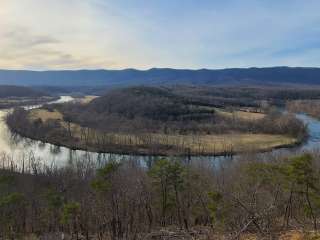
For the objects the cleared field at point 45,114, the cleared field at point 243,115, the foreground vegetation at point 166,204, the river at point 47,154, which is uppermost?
the foreground vegetation at point 166,204

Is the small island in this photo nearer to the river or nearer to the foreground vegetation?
the river

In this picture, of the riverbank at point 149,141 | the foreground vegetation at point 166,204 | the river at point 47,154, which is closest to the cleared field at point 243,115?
the riverbank at point 149,141

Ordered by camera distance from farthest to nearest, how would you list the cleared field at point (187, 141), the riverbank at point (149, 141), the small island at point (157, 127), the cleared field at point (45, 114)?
the cleared field at point (45, 114)
the small island at point (157, 127)
the cleared field at point (187, 141)
the riverbank at point (149, 141)

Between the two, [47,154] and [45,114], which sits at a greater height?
[45,114]

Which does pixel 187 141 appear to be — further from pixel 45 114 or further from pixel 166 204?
pixel 166 204

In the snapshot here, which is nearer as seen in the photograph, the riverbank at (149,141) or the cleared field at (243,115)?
the riverbank at (149,141)

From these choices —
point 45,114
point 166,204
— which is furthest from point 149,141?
point 166,204

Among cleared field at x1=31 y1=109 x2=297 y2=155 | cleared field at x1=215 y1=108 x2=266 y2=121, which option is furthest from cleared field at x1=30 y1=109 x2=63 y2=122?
cleared field at x1=215 y1=108 x2=266 y2=121

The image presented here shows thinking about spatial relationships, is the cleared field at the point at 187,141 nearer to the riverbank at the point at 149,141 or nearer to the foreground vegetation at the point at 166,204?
the riverbank at the point at 149,141
